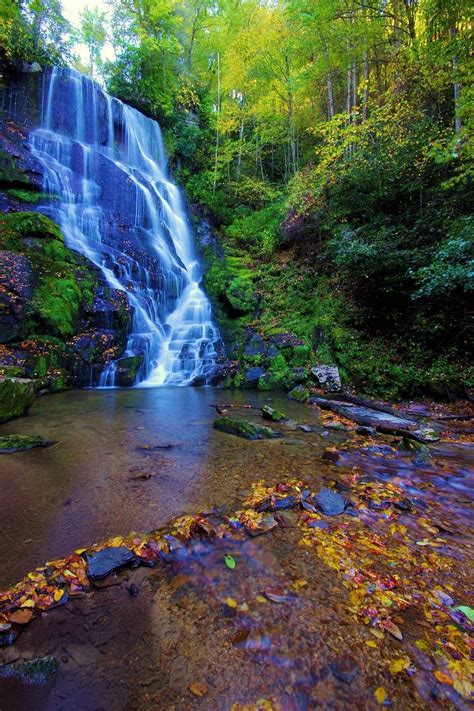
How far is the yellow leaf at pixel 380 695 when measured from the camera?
4.58 feet

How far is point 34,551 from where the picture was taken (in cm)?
231

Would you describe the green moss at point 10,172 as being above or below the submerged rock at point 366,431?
above

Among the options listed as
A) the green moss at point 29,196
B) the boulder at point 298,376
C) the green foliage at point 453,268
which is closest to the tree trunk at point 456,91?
the green foliage at point 453,268

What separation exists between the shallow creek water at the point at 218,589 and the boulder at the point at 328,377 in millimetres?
3963

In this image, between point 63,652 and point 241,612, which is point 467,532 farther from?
point 63,652

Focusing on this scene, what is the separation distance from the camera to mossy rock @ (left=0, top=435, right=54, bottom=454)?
13.3ft

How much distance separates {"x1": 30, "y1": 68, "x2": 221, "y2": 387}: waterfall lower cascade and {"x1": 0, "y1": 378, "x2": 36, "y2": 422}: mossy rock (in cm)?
304

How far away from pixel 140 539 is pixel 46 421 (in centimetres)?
394

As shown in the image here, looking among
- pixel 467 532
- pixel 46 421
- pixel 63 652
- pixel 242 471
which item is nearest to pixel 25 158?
pixel 46 421

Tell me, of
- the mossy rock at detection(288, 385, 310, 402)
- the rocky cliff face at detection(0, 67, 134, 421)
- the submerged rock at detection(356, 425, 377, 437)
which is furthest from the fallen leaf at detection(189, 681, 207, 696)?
the rocky cliff face at detection(0, 67, 134, 421)

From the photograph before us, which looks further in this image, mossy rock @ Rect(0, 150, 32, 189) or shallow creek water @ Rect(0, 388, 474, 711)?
mossy rock @ Rect(0, 150, 32, 189)

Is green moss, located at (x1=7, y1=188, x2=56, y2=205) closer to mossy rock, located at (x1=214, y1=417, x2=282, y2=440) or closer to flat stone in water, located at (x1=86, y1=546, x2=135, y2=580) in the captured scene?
mossy rock, located at (x1=214, y1=417, x2=282, y2=440)

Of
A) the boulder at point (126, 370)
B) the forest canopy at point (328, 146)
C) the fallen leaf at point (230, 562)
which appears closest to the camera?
the fallen leaf at point (230, 562)

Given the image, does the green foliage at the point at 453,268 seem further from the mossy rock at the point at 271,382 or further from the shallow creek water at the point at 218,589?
the mossy rock at the point at 271,382
